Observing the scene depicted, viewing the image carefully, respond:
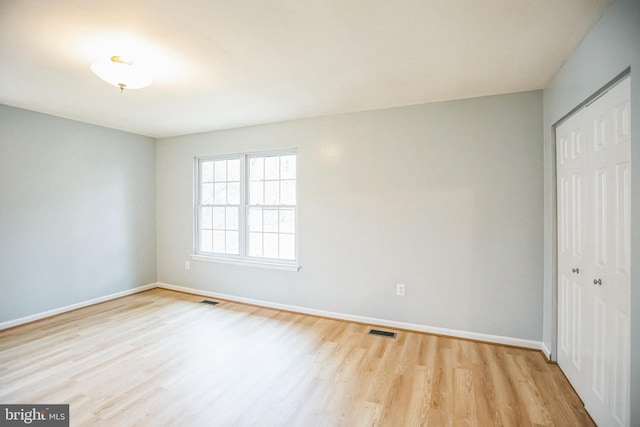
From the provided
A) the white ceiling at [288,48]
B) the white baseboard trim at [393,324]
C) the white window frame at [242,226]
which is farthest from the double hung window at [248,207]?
the white ceiling at [288,48]

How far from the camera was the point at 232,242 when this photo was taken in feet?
15.3

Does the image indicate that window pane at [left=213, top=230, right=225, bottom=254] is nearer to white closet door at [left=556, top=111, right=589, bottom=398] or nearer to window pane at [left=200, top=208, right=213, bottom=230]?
window pane at [left=200, top=208, right=213, bottom=230]

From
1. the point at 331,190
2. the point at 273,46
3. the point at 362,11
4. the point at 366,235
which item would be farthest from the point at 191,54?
the point at 366,235

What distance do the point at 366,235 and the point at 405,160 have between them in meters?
0.98

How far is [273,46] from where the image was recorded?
7.11ft

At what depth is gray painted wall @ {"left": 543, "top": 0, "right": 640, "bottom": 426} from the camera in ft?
4.79

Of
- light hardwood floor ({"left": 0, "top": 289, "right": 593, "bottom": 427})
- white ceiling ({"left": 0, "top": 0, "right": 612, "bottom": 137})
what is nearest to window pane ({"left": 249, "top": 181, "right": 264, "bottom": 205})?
white ceiling ({"left": 0, "top": 0, "right": 612, "bottom": 137})

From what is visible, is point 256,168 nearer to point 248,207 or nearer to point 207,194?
point 248,207

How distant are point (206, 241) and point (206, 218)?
37 centimetres

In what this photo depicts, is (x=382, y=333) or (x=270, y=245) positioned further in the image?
(x=270, y=245)

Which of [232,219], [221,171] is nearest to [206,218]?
[232,219]

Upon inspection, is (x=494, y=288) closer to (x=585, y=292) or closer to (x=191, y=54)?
(x=585, y=292)

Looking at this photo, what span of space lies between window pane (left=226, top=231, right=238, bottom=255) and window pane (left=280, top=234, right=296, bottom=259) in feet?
2.69

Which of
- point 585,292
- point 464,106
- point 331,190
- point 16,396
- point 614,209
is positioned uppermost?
point 464,106
